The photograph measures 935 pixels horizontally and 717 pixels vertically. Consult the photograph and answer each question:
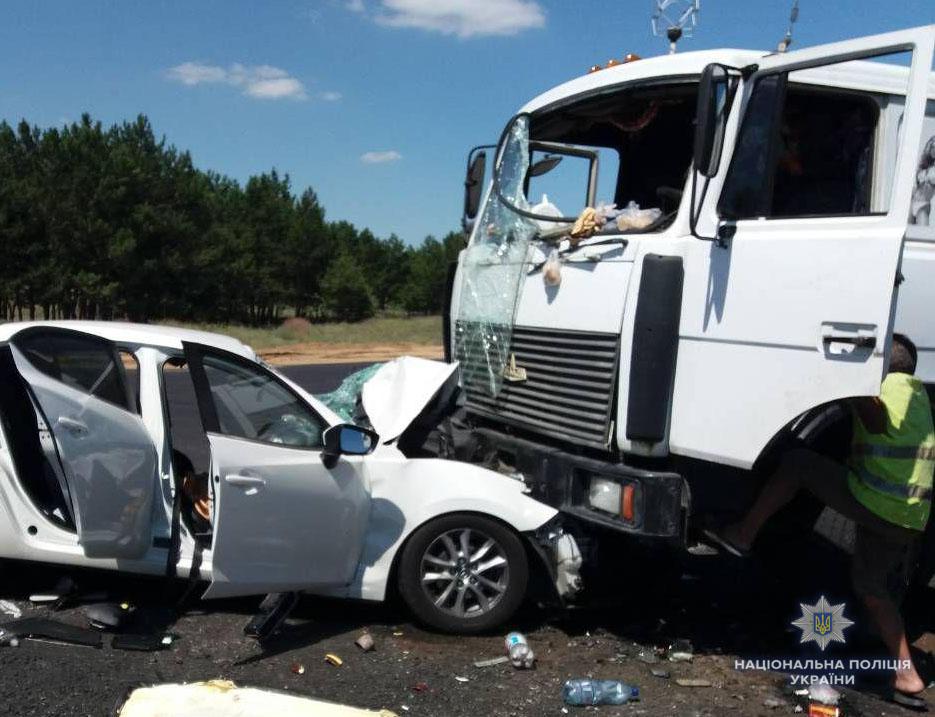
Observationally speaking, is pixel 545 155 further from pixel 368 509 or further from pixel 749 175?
pixel 368 509

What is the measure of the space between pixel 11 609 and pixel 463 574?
2.42 meters

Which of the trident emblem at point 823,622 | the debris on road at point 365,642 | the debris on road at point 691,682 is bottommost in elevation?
the debris on road at point 365,642

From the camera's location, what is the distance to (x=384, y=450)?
5.27 meters

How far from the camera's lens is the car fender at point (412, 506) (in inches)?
196

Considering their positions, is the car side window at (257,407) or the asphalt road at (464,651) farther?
the car side window at (257,407)

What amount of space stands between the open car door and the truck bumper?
1.97 metres

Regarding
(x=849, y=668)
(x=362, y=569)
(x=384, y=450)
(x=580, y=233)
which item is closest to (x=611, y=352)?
(x=580, y=233)

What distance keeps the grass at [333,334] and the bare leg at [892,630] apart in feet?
100

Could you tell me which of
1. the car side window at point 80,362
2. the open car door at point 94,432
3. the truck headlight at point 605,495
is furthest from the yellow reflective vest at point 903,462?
the car side window at point 80,362

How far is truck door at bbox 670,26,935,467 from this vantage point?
4004 millimetres

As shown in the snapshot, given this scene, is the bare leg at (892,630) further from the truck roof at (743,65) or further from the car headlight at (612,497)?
the truck roof at (743,65)

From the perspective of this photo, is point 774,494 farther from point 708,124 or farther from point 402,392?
point 402,392

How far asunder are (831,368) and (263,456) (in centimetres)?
267

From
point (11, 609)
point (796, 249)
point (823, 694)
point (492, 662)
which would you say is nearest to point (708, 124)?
point (796, 249)
